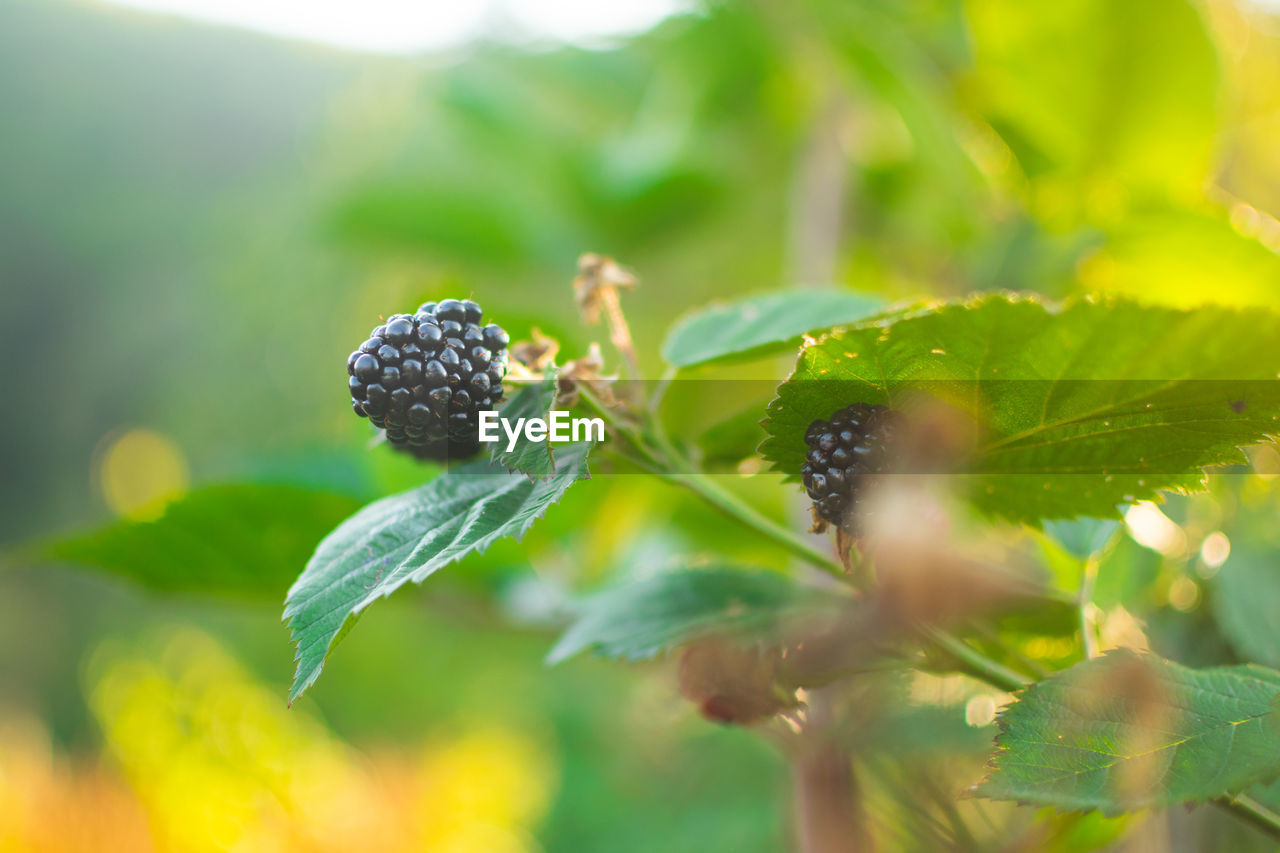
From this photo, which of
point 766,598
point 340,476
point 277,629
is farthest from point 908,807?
point 277,629

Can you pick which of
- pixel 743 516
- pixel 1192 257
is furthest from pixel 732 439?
pixel 1192 257

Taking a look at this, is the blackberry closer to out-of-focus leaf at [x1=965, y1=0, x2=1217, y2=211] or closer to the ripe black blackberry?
the ripe black blackberry

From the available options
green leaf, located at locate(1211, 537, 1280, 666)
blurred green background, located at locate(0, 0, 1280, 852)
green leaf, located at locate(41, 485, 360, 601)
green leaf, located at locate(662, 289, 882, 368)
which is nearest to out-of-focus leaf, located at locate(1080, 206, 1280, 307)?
blurred green background, located at locate(0, 0, 1280, 852)

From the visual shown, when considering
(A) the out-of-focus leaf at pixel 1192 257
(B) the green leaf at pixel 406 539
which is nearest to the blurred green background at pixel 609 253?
(A) the out-of-focus leaf at pixel 1192 257

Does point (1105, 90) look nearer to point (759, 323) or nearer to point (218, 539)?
point (759, 323)

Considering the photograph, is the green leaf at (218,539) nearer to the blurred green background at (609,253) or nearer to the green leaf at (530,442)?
the blurred green background at (609,253)

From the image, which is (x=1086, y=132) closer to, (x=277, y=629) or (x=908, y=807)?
(x=908, y=807)
